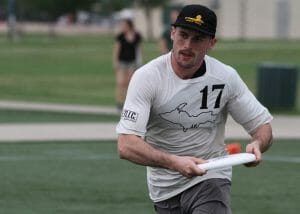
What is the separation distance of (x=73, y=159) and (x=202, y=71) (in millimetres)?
7581

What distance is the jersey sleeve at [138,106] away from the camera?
19.7 ft

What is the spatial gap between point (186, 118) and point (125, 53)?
14092mm

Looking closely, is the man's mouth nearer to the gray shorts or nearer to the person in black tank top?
the gray shorts

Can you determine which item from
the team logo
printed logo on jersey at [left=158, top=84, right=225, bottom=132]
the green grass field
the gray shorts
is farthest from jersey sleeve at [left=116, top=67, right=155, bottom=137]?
the green grass field

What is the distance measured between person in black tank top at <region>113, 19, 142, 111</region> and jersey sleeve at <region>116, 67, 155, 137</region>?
46.3ft

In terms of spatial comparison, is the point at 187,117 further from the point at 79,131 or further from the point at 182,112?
the point at 79,131

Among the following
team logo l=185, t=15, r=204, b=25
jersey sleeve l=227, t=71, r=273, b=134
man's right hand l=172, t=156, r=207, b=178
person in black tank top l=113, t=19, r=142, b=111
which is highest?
team logo l=185, t=15, r=204, b=25

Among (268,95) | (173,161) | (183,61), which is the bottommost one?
(268,95)

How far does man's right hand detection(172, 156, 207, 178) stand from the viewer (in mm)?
5577

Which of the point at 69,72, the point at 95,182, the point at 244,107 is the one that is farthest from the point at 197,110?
the point at 69,72

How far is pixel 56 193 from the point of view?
36.0ft

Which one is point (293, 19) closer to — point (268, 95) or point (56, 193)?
point (268, 95)

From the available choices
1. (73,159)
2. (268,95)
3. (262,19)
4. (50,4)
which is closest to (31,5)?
(50,4)

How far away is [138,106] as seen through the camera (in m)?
6.02
